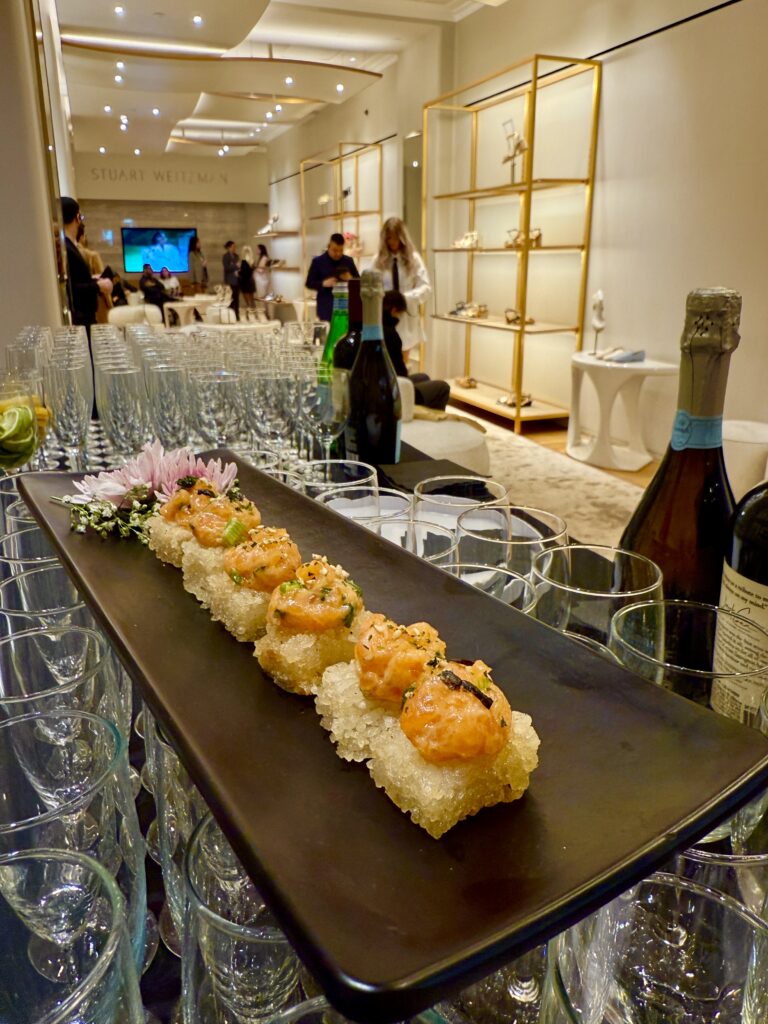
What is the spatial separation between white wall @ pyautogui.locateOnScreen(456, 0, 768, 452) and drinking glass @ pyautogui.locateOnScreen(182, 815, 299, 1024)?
4684 mm

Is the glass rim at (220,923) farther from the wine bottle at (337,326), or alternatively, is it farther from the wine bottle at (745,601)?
the wine bottle at (337,326)

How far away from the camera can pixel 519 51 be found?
6.25m

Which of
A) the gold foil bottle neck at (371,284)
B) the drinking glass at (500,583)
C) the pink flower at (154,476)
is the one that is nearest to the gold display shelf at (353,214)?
the gold foil bottle neck at (371,284)

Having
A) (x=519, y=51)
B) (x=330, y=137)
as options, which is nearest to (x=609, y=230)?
(x=519, y=51)

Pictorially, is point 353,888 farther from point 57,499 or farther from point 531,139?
point 531,139

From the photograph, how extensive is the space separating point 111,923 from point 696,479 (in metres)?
0.80

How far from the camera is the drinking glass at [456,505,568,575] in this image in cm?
90

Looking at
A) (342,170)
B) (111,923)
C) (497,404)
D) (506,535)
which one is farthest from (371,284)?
(342,170)

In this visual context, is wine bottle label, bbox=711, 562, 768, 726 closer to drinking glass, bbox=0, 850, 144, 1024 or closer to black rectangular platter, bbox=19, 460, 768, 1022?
black rectangular platter, bbox=19, 460, 768, 1022

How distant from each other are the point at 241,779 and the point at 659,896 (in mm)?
272

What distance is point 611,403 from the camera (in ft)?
16.9

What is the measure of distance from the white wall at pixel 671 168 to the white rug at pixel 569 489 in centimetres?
65

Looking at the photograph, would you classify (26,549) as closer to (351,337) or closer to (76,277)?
(351,337)

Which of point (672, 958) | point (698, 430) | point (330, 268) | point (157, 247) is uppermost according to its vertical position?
point (157, 247)
